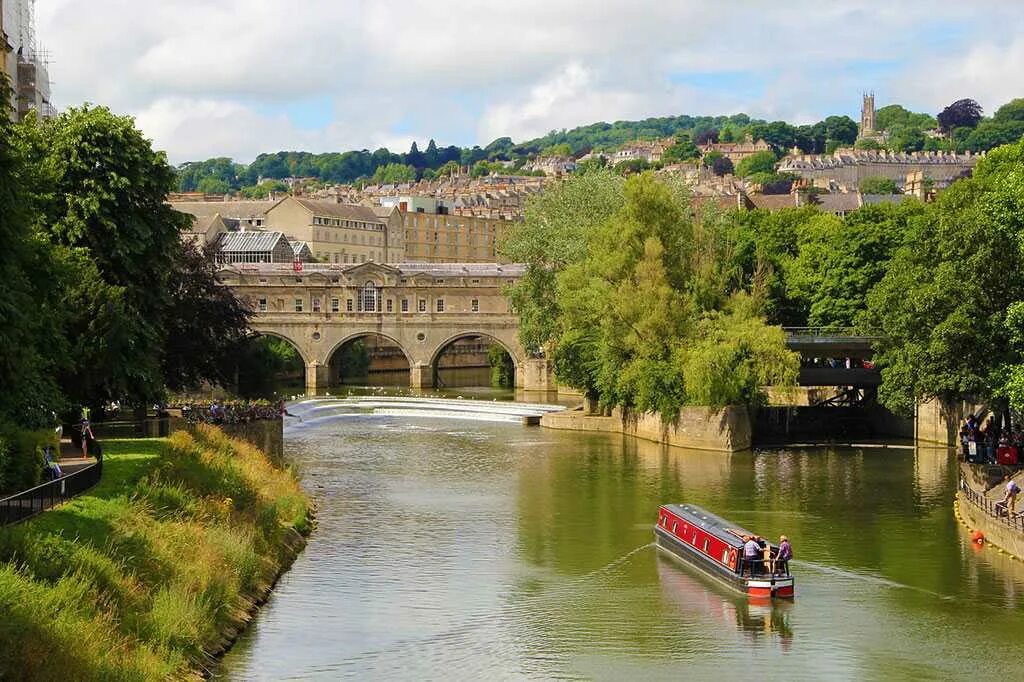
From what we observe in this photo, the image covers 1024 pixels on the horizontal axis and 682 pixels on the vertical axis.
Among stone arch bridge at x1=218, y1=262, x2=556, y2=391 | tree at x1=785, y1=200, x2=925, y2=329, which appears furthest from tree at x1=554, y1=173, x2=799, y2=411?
stone arch bridge at x1=218, y1=262, x2=556, y2=391

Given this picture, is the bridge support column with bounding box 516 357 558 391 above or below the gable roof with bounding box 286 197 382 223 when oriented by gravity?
below

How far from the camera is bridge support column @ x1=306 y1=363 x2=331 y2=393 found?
343 ft

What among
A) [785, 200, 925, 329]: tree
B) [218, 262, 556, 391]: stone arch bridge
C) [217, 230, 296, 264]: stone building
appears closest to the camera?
[785, 200, 925, 329]: tree

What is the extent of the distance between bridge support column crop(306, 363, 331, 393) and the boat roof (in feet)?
216

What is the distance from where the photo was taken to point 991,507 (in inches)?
1649

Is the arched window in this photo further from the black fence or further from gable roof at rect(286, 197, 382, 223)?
the black fence

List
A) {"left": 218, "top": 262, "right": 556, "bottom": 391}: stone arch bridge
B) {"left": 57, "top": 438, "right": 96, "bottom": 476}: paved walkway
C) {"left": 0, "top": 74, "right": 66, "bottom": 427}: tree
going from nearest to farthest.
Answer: {"left": 0, "top": 74, "right": 66, "bottom": 427}: tree → {"left": 57, "top": 438, "right": 96, "bottom": 476}: paved walkway → {"left": 218, "top": 262, "right": 556, "bottom": 391}: stone arch bridge

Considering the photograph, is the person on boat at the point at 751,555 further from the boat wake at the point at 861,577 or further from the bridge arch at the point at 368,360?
the bridge arch at the point at 368,360

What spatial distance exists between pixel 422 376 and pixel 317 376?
7.32 m

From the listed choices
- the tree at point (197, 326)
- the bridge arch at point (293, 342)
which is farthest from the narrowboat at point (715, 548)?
the bridge arch at point (293, 342)

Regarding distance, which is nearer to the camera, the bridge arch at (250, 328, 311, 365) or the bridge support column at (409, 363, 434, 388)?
the bridge support column at (409, 363, 434, 388)

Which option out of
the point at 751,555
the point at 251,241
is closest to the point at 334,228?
the point at 251,241

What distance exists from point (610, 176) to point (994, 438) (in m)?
35.6

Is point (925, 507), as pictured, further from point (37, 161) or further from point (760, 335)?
point (37, 161)
